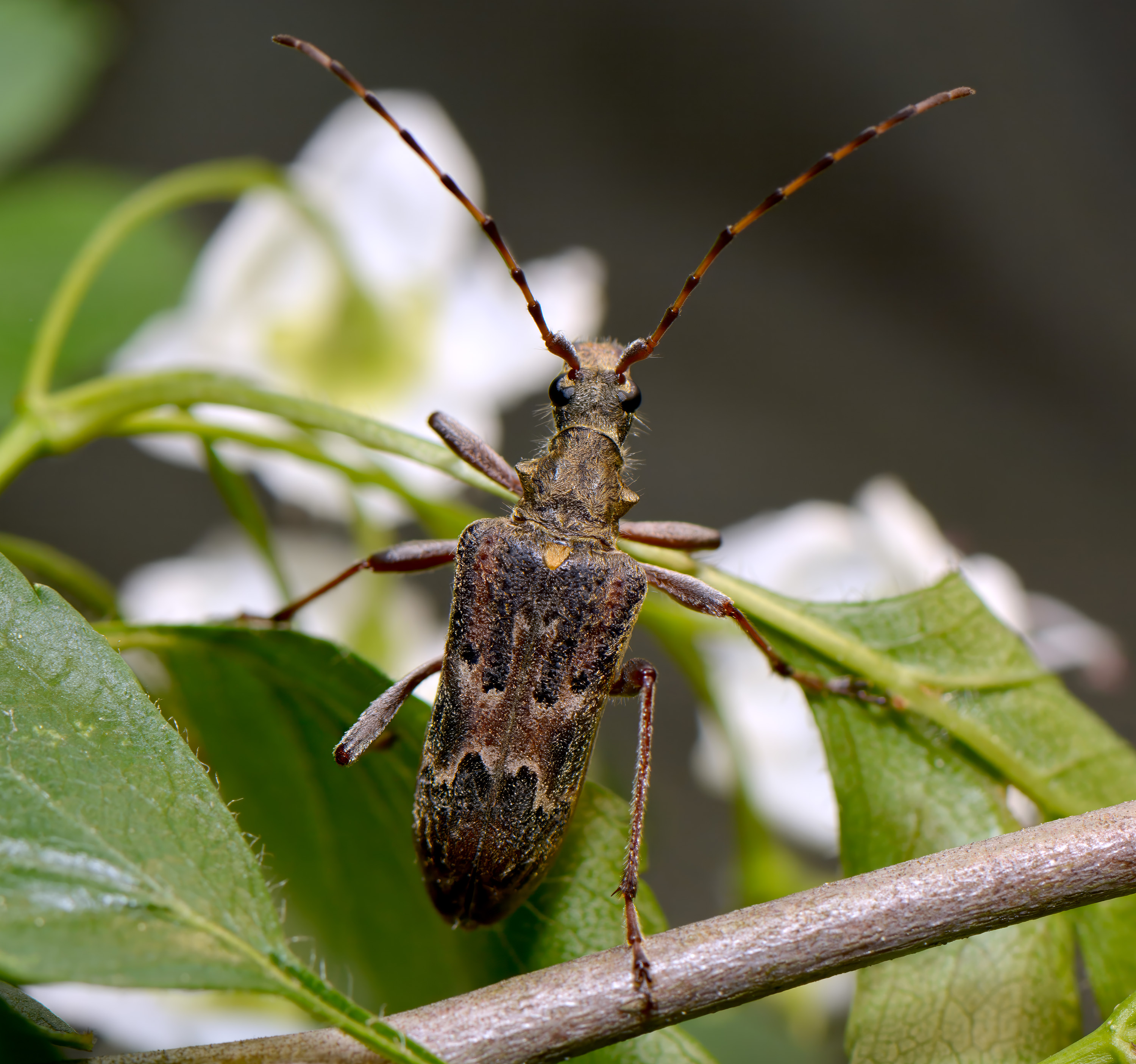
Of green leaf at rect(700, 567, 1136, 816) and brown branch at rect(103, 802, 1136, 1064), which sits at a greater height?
green leaf at rect(700, 567, 1136, 816)

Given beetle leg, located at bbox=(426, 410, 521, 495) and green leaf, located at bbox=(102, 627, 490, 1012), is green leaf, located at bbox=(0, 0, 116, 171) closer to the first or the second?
beetle leg, located at bbox=(426, 410, 521, 495)

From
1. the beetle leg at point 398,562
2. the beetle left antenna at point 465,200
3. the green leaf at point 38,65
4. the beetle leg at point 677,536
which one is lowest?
the beetle leg at point 677,536

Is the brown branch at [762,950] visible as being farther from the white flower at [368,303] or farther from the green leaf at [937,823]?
the white flower at [368,303]

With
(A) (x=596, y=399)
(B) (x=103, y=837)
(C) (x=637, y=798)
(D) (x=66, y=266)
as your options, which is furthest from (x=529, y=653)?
(D) (x=66, y=266)

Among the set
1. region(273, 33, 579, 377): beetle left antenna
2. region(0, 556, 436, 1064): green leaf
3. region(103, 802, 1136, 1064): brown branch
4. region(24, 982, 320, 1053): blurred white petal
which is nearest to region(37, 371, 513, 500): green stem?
region(273, 33, 579, 377): beetle left antenna

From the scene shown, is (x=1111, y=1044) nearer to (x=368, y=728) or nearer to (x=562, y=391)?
(x=368, y=728)

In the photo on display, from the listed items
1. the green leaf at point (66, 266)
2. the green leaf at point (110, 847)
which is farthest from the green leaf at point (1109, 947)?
the green leaf at point (66, 266)

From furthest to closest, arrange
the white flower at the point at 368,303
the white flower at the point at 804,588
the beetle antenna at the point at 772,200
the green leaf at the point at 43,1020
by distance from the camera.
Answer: the white flower at the point at 368,303, the white flower at the point at 804,588, the beetle antenna at the point at 772,200, the green leaf at the point at 43,1020
